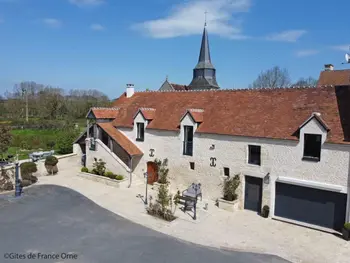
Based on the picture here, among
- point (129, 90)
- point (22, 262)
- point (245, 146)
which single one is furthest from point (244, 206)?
point (129, 90)

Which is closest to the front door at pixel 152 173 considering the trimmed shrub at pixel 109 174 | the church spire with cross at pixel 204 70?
the trimmed shrub at pixel 109 174

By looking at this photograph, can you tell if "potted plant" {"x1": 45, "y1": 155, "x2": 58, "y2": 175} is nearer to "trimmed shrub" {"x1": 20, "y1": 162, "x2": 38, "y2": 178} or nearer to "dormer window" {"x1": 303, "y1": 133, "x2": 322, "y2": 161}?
"trimmed shrub" {"x1": 20, "y1": 162, "x2": 38, "y2": 178}

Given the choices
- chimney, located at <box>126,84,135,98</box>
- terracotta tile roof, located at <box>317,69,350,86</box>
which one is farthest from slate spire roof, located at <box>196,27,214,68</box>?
chimney, located at <box>126,84,135,98</box>

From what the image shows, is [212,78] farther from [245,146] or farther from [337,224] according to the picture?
[337,224]

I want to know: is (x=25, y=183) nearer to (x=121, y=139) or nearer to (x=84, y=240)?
(x=121, y=139)

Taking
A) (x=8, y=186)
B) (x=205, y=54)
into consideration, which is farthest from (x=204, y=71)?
(x=8, y=186)
